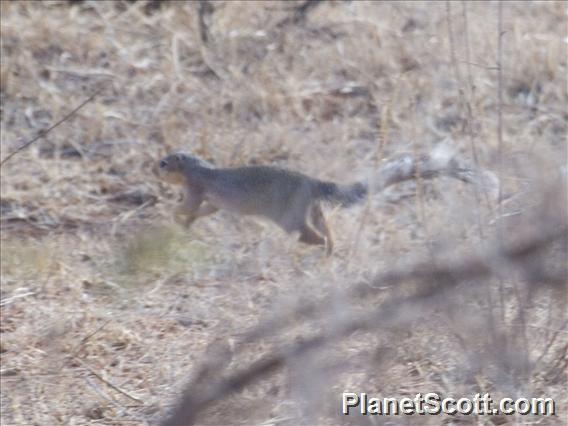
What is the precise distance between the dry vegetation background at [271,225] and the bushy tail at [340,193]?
0.60 ft

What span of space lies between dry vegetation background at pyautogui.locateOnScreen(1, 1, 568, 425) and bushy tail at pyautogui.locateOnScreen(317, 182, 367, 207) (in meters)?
0.18

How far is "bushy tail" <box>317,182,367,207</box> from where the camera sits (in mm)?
5988

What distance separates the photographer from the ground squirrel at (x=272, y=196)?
5.98 m

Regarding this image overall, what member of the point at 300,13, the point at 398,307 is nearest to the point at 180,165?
the point at 300,13

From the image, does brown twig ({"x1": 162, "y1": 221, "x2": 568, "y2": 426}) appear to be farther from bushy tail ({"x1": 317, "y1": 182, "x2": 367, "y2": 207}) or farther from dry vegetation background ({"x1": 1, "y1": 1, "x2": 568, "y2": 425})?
bushy tail ({"x1": 317, "y1": 182, "x2": 367, "y2": 207})

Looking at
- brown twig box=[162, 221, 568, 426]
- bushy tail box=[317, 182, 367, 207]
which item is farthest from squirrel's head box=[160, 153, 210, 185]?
brown twig box=[162, 221, 568, 426]

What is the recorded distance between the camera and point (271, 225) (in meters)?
6.27

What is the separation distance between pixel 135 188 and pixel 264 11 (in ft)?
7.13

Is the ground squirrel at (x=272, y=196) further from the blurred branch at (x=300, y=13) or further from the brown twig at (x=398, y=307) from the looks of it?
the brown twig at (x=398, y=307)

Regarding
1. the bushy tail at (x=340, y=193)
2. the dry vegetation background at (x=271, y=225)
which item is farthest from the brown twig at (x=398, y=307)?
the bushy tail at (x=340, y=193)

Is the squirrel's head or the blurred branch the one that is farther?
the blurred branch

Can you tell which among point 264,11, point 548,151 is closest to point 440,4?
point 264,11

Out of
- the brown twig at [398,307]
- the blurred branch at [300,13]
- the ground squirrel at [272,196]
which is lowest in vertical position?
the ground squirrel at [272,196]

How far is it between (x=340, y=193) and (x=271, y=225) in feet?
1.55
